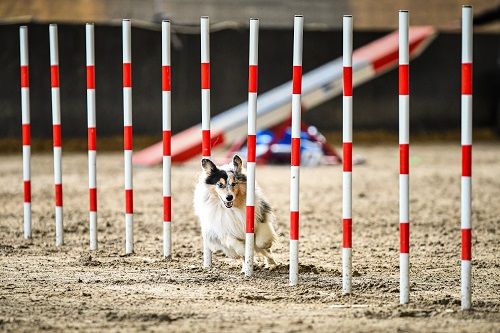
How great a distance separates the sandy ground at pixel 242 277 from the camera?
444 centimetres

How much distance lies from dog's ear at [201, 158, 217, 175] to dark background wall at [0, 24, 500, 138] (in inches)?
410

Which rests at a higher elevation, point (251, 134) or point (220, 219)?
point (251, 134)

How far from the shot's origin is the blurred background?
52.2 ft

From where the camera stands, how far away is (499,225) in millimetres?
7996

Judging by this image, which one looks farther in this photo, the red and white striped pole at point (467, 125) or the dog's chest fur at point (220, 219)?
the dog's chest fur at point (220, 219)

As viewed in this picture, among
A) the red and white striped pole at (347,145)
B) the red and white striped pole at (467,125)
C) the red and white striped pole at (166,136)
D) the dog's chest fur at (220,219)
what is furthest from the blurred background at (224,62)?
the red and white striped pole at (467,125)

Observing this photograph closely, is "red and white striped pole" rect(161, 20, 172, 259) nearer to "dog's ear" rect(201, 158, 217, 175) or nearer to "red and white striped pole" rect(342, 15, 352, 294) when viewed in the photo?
"dog's ear" rect(201, 158, 217, 175)

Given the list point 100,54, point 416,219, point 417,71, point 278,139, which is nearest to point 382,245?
point 416,219

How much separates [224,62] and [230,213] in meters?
11.4

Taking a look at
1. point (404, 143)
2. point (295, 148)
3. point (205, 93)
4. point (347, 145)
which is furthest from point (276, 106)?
point (404, 143)

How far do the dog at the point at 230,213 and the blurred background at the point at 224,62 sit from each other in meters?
10.2

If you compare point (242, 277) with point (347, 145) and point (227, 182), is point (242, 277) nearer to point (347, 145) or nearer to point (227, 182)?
point (227, 182)

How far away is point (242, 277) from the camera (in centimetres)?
570

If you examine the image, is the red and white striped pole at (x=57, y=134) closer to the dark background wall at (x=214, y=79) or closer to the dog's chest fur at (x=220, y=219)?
the dog's chest fur at (x=220, y=219)
